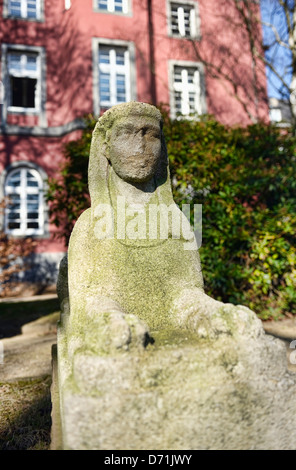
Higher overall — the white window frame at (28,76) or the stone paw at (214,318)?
the white window frame at (28,76)

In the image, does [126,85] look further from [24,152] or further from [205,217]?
[205,217]

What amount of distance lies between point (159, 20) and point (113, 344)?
12.0 m

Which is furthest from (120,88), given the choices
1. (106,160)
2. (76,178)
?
(106,160)

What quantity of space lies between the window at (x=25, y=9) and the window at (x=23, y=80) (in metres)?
1.05

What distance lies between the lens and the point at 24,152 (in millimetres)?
10578

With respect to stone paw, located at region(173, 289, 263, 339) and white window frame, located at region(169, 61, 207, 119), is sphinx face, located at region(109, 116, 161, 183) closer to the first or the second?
stone paw, located at region(173, 289, 263, 339)

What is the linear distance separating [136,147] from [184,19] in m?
11.6

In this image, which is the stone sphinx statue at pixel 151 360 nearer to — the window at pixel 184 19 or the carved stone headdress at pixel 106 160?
the carved stone headdress at pixel 106 160

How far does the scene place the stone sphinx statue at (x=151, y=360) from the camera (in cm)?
140

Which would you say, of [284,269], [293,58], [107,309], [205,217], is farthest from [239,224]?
[293,58]

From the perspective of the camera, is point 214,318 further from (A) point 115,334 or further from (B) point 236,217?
(B) point 236,217

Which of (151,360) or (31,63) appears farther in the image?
(31,63)

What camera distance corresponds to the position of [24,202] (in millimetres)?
10625

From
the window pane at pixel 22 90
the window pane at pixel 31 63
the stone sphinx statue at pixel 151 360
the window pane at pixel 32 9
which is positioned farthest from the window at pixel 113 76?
the stone sphinx statue at pixel 151 360
